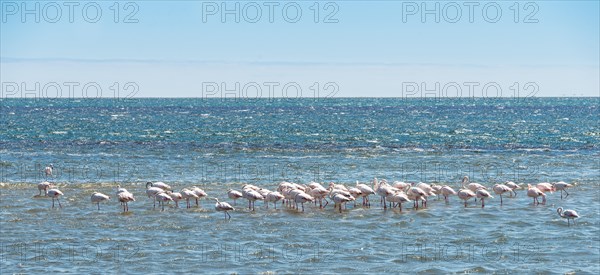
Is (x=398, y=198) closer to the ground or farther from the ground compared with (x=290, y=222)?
farther from the ground

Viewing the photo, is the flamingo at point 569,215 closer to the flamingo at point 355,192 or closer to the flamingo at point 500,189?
the flamingo at point 500,189

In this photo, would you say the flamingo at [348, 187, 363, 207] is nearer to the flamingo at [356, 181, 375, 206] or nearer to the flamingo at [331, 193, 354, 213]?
the flamingo at [356, 181, 375, 206]

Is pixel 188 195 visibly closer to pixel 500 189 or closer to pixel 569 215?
pixel 500 189

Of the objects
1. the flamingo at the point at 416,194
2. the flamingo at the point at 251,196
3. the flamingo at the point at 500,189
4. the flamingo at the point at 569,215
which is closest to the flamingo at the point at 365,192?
the flamingo at the point at 416,194

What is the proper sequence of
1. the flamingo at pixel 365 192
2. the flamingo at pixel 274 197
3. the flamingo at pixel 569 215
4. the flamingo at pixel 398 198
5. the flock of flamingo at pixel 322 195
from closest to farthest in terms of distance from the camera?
the flamingo at pixel 569 215 → the flamingo at pixel 398 198 → the flock of flamingo at pixel 322 195 → the flamingo at pixel 274 197 → the flamingo at pixel 365 192

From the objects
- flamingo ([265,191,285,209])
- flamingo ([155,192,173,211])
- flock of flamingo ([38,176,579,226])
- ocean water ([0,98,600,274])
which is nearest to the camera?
ocean water ([0,98,600,274])

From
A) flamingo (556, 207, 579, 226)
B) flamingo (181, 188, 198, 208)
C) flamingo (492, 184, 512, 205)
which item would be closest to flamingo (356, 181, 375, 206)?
flamingo (492, 184, 512, 205)

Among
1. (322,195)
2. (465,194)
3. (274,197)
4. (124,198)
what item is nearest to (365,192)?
(322,195)

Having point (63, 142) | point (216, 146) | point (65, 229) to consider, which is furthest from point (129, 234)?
point (63, 142)

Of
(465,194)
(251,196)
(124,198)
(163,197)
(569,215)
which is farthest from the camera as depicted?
(465,194)

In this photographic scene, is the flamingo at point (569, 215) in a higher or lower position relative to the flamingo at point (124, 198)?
lower

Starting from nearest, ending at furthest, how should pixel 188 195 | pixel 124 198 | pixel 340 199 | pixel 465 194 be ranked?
1. pixel 340 199
2. pixel 124 198
3. pixel 188 195
4. pixel 465 194

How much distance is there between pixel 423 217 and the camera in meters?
22.0

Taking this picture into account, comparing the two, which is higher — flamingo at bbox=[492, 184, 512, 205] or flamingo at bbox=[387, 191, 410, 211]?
flamingo at bbox=[492, 184, 512, 205]
